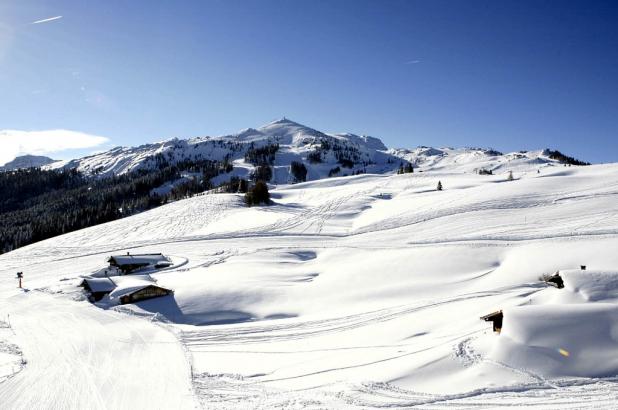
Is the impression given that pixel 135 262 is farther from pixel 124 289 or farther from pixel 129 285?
pixel 124 289

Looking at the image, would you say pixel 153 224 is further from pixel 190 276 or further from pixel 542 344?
pixel 542 344

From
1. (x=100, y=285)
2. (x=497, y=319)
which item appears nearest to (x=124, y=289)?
(x=100, y=285)

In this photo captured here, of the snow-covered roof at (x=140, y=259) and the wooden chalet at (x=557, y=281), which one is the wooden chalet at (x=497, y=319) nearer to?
the wooden chalet at (x=557, y=281)

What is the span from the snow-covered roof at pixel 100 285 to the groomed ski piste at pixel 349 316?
1.43 metres

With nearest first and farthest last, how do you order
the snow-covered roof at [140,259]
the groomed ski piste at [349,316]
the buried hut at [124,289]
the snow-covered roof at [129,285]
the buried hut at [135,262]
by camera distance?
the groomed ski piste at [349,316]
the buried hut at [124,289]
the snow-covered roof at [129,285]
the buried hut at [135,262]
the snow-covered roof at [140,259]

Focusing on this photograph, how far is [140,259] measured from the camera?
5331cm

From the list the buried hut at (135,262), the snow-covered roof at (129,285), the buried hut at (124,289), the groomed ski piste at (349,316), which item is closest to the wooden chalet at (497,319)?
the groomed ski piste at (349,316)

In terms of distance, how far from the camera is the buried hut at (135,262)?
170 feet

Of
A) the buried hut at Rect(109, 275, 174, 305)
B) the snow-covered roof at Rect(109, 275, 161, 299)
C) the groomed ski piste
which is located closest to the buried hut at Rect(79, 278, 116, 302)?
the snow-covered roof at Rect(109, 275, 161, 299)

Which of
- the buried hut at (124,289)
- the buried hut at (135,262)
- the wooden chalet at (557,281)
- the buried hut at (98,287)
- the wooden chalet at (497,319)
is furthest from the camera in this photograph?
the buried hut at (135,262)

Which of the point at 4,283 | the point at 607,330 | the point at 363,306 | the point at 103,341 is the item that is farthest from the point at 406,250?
the point at 4,283

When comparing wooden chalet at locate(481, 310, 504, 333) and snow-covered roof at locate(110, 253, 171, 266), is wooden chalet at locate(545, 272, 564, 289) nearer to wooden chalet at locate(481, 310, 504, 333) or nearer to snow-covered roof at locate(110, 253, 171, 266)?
wooden chalet at locate(481, 310, 504, 333)

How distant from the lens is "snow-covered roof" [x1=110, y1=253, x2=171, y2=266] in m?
52.1

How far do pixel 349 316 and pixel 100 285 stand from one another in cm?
2827
